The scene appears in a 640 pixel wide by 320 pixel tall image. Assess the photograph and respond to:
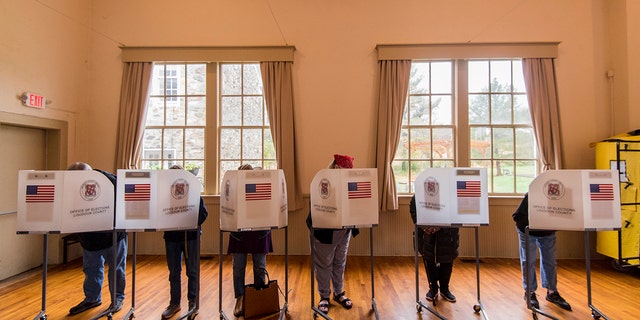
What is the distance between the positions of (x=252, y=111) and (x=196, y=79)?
43.2 inches

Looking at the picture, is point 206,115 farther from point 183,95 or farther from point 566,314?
point 566,314

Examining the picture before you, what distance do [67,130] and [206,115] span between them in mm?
2057

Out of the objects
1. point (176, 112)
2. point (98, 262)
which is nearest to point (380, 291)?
point (98, 262)

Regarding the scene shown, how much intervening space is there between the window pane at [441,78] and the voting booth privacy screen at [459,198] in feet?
8.03

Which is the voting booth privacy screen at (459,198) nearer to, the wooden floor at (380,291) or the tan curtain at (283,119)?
the wooden floor at (380,291)

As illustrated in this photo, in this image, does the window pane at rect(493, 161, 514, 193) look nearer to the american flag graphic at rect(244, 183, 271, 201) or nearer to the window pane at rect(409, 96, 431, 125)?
the window pane at rect(409, 96, 431, 125)

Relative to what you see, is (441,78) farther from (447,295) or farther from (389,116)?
(447,295)

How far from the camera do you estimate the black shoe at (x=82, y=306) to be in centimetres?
276

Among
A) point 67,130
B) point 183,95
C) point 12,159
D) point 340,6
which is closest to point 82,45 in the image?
point 67,130

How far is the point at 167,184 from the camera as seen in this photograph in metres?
2.43

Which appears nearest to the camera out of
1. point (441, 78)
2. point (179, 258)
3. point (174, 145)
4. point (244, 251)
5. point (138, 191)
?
point (138, 191)

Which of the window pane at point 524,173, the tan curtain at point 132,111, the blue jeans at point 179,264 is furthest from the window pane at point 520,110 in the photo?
the tan curtain at point 132,111

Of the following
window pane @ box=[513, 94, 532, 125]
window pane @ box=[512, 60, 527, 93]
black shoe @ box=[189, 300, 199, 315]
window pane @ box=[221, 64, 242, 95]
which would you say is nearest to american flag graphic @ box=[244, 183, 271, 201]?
black shoe @ box=[189, 300, 199, 315]

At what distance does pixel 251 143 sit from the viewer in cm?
468
